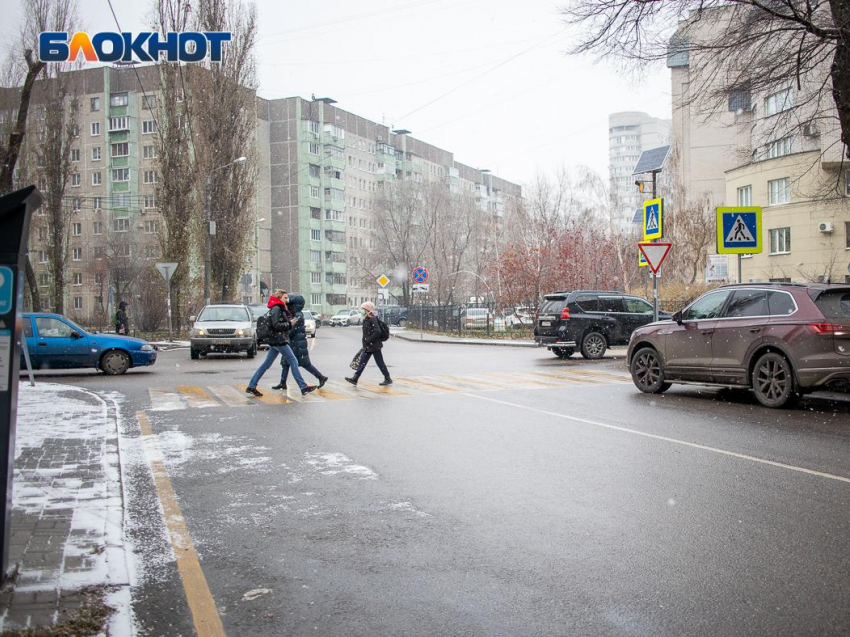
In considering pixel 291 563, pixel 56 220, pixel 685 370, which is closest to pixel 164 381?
pixel 685 370

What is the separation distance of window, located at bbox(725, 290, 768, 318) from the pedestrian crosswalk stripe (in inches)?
146

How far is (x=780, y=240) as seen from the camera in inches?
1719

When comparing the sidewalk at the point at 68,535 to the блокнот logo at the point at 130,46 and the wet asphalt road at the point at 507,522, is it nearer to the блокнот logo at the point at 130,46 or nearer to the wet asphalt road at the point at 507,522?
the wet asphalt road at the point at 507,522

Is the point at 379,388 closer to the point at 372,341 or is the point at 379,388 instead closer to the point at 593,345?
the point at 372,341

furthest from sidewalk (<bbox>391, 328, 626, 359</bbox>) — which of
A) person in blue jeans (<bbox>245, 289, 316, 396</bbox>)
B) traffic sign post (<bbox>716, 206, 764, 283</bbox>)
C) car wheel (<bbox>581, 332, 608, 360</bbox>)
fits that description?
person in blue jeans (<bbox>245, 289, 316, 396</bbox>)

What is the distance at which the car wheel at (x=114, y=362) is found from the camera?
1973 centimetres

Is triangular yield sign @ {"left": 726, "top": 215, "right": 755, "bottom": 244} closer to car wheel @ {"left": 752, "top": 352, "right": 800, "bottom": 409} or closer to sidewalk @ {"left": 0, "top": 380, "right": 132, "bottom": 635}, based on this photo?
car wheel @ {"left": 752, "top": 352, "right": 800, "bottom": 409}

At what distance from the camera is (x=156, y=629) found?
12.8 ft

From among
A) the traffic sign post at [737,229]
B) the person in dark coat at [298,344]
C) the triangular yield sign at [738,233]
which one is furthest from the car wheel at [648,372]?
the person in dark coat at [298,344]

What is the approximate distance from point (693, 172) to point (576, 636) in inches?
2574

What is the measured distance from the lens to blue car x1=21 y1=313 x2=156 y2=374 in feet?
62.6

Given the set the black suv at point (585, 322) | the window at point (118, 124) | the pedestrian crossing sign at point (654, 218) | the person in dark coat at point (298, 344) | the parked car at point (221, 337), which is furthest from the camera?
the window at point (118, 124)

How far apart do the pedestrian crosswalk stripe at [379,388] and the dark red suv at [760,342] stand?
247cm

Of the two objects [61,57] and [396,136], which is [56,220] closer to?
[61,57]
